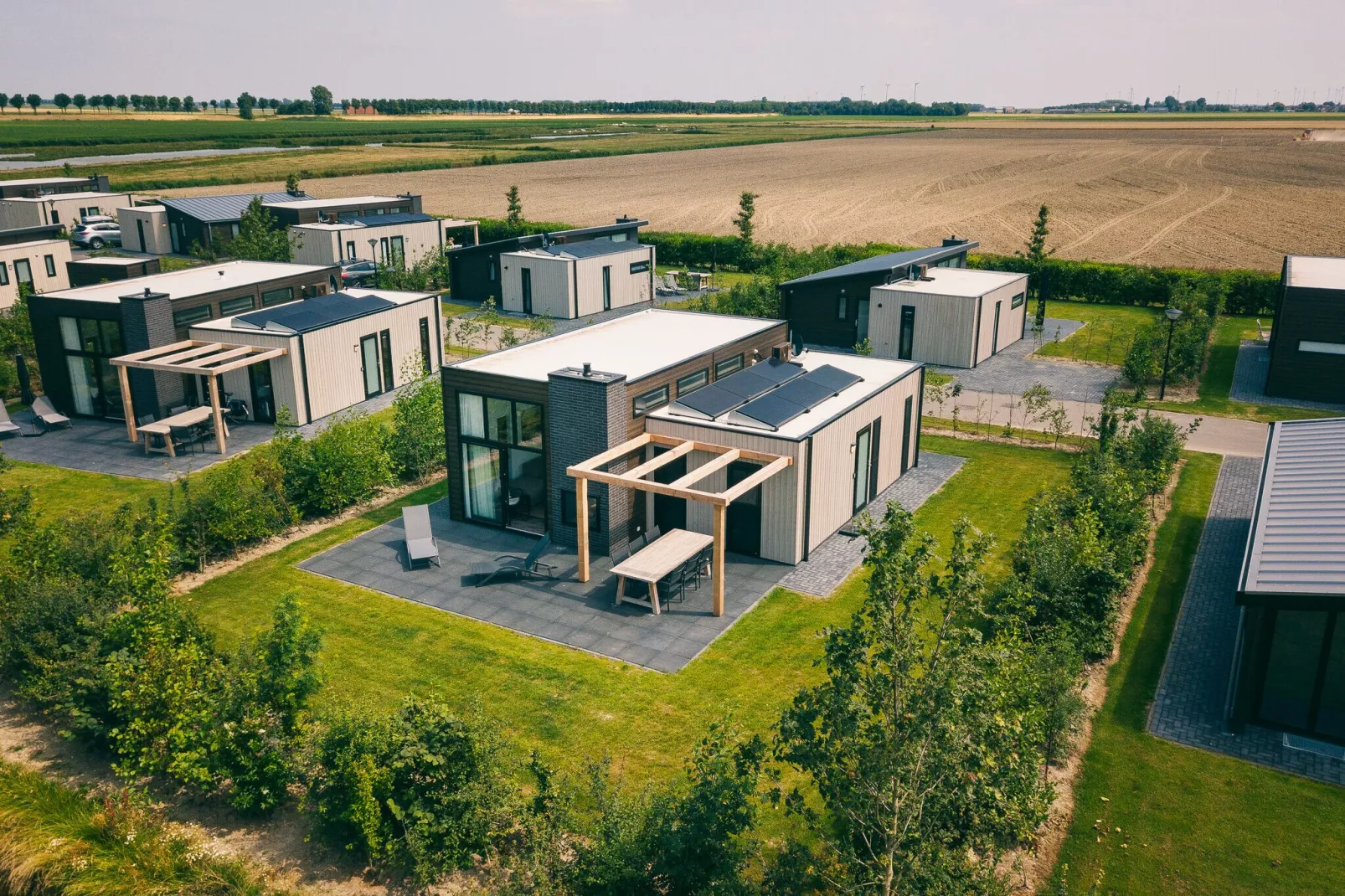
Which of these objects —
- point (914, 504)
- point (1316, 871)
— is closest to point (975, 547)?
point (1316, 871)

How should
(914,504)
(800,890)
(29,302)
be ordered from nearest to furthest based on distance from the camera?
(800,890)
(914,504)
(29,302)

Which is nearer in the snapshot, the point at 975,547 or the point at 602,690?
the point at 975,547

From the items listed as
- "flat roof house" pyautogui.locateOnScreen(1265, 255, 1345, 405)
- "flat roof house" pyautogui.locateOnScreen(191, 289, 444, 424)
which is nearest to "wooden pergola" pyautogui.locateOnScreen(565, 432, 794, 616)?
"flat roof house" pyautogui.locateOnScreen(191, 289, 444, 424)

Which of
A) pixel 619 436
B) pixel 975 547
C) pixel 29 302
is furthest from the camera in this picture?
pixel 29 302

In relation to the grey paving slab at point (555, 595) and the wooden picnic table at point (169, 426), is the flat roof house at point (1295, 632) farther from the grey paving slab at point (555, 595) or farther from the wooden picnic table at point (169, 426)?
the wooden picnic table at point (169, 426)

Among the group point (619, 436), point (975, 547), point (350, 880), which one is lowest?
point (350, 880)

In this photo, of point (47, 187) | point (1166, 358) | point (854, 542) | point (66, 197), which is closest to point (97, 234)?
point (66, 197)

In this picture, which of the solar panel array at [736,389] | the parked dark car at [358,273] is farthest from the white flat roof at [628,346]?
the parked dark car at [358,273]

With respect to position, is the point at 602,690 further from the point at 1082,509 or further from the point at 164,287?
the point at 164,287
